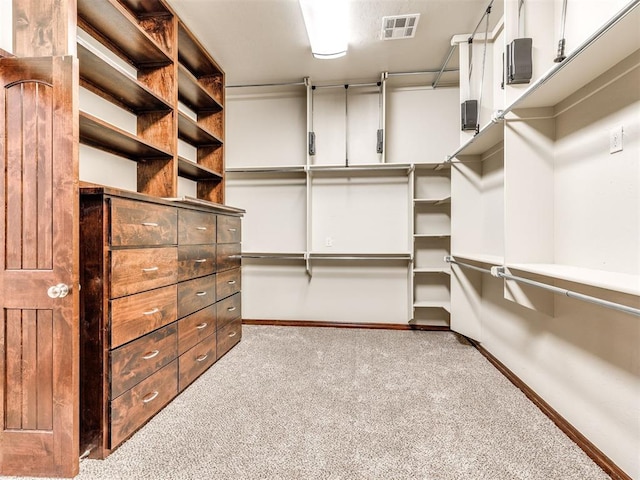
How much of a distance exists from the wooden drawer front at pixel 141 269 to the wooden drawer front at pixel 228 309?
71 centimetres

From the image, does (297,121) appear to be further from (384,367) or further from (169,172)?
(384,367)

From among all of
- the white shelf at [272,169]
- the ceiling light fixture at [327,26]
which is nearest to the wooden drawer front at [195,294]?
the white shelf at [272,169]

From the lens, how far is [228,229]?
279 cm

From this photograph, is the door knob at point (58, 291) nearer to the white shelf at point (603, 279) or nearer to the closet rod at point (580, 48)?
the white shelf at point (603, 279)

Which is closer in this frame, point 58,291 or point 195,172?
point 58,291

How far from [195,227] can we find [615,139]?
235 cm

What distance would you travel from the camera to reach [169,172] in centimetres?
233

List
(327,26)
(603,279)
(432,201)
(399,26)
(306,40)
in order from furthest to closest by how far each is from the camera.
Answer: (432,201), (306,40), (399,26), (327,26), (603,279)

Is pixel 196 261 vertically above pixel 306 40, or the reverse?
pixel 306 40

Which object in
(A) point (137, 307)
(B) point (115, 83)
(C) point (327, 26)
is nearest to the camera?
(A) point (137, 307)

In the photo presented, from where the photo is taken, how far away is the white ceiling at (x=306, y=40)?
2.30 m

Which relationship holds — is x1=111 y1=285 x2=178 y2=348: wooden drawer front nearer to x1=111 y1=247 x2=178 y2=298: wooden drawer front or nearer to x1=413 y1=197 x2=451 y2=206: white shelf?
x1=111 y1=247 x2=178 y2=298: wooden drawer front

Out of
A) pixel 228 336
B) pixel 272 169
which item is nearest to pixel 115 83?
pixel 272 169

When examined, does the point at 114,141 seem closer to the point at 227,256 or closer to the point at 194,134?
the point at 194,134
